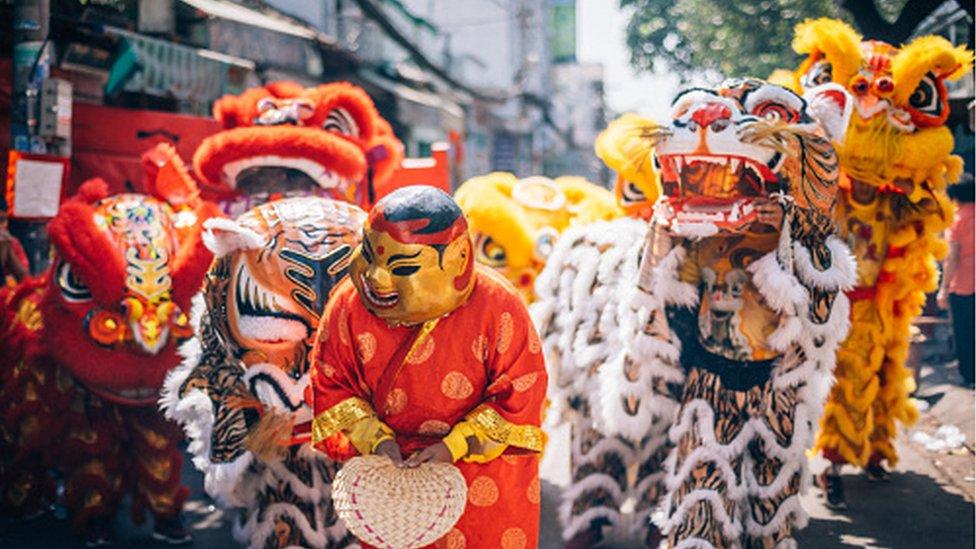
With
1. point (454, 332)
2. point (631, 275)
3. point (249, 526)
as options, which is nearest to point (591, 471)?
point (631, 275)

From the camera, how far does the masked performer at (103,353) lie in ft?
15.4

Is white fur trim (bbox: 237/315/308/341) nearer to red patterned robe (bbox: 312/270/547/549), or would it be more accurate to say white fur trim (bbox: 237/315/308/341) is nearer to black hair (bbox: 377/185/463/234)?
red patterned robe (bbox: 312/270/547/549)

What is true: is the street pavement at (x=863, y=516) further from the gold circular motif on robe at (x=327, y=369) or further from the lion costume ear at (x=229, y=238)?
the gold circular motif on robe at (x=327, y=369)

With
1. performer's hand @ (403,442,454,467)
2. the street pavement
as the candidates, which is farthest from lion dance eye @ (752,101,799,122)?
the street pavement

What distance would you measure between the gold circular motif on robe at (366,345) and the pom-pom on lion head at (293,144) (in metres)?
1.92

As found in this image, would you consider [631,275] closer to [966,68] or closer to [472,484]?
[472,484]

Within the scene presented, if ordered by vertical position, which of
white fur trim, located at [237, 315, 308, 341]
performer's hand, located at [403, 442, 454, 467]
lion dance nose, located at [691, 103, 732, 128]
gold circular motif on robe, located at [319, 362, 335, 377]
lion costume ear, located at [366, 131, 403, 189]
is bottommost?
performer's hand, located at [403, 442, 454, 467]

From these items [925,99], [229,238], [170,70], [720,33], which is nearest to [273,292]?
[229,238]

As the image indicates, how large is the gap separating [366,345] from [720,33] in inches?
502

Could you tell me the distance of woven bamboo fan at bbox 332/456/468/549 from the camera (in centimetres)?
291

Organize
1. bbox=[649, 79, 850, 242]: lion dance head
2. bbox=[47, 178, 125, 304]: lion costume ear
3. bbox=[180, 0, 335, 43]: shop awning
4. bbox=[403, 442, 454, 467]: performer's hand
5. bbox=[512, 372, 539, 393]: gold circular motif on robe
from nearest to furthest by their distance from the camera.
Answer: bbox=[403, 442, 454, 467]: performer's hand
bbox=[512, 372, 539, 393]: gold circular motif on robe
bbox=[649, 79, 850, 242]: lion dance head
bbox=[47, 178, 125, 304]: lion costume ear
bbox=[180, 0, 335, 43]: shop awning

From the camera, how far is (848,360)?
18.3 feet

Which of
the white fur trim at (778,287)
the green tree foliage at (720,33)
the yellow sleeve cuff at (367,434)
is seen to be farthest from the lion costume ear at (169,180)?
the green tree foliage at (720,33)

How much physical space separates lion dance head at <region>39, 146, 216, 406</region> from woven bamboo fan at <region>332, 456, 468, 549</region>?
196cm
